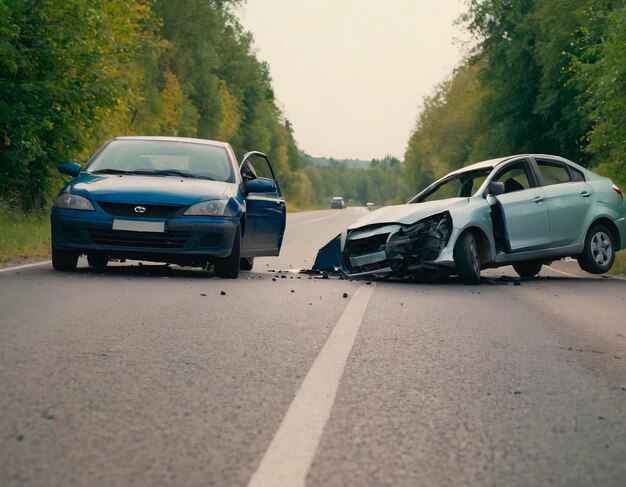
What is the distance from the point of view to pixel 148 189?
10.9 metres

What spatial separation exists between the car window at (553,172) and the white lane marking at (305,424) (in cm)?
721

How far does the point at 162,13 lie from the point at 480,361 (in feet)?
162

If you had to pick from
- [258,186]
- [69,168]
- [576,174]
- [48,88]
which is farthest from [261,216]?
[48,88]

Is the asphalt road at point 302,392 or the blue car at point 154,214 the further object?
the blue car at point 154,214

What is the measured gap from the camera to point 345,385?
4.89 metres

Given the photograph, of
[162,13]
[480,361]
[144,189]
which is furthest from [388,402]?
[162,13]

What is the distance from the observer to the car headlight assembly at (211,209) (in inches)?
424

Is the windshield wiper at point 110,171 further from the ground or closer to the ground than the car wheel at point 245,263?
further from the ground

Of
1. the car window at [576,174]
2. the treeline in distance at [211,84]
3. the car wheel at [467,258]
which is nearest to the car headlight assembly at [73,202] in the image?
the car wheel at [467,258]

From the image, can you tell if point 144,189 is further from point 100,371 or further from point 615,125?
point 615,125

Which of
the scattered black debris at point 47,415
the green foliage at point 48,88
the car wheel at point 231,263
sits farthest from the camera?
the green foliage at point 48,88

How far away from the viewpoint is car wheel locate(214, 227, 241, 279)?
11.1 m

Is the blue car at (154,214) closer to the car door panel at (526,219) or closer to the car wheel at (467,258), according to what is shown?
the car wheel at (467,258)

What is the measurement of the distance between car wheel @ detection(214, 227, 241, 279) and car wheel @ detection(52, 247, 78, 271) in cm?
170
